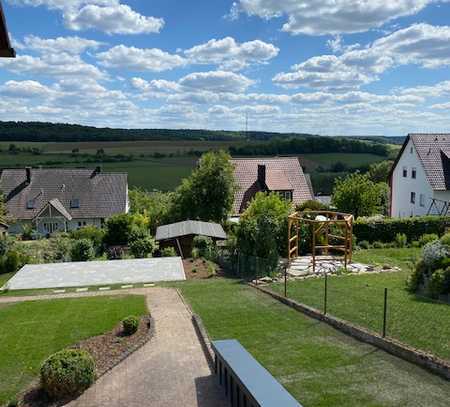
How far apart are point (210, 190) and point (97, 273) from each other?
49.0 feet

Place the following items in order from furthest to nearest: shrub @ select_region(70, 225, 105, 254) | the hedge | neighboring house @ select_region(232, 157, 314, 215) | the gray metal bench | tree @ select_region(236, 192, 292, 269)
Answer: neighboring house @ select_region(232, 157, 314, 215) → shrub @ select_region(70, 225, 105, 254) → the hedge → tree @ select_region(236, 192, 292, 269) → the gray metal bench

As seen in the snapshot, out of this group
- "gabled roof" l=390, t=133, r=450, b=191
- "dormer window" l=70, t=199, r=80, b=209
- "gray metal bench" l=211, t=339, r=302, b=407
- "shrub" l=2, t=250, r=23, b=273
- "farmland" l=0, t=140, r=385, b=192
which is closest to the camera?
"gray metal bench" l=211, t=339, r=302, b=407

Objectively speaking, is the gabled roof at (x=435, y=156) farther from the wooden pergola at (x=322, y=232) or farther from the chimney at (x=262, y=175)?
the chimney at (x=262, y=175)

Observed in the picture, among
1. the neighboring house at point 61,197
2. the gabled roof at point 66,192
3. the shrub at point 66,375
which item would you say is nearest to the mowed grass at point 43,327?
the shrub at point 66,375

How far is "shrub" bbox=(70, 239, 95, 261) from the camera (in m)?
29.9

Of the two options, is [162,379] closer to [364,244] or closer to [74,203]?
[364,244]

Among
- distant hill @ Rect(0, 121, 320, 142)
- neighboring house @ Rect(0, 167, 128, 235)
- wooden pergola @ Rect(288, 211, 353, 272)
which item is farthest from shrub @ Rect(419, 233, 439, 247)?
distant hill @ Rect(0, 121, 320, 142)

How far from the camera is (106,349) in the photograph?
11711 millimetres

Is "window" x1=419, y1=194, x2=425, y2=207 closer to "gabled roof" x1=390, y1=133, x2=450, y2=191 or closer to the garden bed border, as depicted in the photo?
"gabled roof" x1=390, y1=133, x2=450, y2=191

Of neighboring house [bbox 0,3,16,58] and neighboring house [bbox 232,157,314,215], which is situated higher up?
neighboring house [bbox 0,3,16,58]

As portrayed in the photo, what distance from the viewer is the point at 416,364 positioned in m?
9.36

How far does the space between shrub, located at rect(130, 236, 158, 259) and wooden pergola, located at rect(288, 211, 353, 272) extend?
9.20 metres

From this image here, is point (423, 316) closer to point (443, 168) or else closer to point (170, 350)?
point (170, 350)

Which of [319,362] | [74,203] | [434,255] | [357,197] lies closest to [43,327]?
[319,362]
